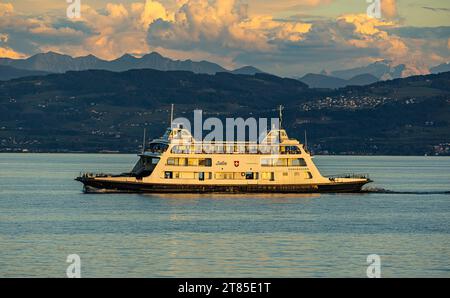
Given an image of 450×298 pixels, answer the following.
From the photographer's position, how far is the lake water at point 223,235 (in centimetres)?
6419

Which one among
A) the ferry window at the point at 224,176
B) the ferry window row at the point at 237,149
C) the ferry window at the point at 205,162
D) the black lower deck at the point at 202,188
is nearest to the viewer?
the black lower deck at the point at 202,188

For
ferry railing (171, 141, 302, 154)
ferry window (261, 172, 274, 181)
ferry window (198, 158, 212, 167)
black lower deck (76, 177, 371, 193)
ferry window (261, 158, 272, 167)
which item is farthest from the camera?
ferry window (261, 172, 274, 181)

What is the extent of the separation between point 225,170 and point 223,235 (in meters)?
37.5

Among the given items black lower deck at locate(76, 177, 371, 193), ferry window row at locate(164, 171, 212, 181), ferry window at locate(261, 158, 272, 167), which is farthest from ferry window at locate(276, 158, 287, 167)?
ferry window row at locate(164, 171, 212, 181)

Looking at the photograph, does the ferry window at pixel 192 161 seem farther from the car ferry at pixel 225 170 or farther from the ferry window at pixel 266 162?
the ferry window at pixel 266 162

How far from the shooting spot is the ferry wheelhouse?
118 metres

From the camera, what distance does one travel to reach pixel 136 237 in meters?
79.5

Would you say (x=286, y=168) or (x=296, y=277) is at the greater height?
(x=286, y=168)

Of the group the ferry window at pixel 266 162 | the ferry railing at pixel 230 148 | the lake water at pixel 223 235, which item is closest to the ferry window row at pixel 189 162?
the ferry railing at pixel 230 148

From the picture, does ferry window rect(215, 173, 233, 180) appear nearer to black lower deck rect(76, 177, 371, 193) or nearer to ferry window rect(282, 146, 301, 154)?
black lower deck rect(76, 177, 371, 193)

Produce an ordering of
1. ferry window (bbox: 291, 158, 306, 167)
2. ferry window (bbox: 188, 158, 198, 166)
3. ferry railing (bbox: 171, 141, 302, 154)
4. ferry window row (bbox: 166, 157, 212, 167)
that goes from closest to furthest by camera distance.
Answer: ferry window row (bbox: 166, 157, 212, 167)
ferry window (bbox: 188, 158, 198, 166)
ferry railing (bbox: 171, 141, 302, 154)
ferry window (bbox: 291, 158, 306, 167)
